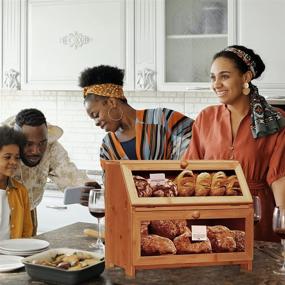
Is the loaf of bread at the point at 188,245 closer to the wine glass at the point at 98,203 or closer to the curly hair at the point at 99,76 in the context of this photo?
the wine glass at the point at 98,203

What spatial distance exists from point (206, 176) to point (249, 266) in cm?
31

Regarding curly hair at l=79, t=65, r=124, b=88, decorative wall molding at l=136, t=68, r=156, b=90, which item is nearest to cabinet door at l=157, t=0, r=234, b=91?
decorative wall molding at l=136, t=68, r=156, b=90

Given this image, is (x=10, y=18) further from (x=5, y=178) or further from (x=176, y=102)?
(x=5, y=178)

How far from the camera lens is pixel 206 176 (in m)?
1.91

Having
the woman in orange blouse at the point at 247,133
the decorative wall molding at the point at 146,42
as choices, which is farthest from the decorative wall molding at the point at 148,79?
the woman in orange blouse at the point at 247,133

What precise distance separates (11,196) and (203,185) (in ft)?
3.96

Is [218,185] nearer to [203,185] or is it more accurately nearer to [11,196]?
[203,185]

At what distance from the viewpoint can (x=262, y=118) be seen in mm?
2680

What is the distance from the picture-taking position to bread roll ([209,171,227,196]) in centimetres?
190

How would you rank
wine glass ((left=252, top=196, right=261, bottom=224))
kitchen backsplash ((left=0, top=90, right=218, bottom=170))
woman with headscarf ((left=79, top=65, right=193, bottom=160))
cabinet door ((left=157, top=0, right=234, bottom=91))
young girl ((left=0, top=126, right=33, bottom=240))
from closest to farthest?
wine glass ((left=252, top=196, right=261, bottom=224)) < young girl ((left=0, top=126, right=33, bottom=240)) < woman with headscarf ((left=79, top=65, right=193, bottom=160)) < cabinet door ((left=157, top=0, right=234, bottom=91)) < kitchen backsplash ((left=0, top=90, right=218, bottom=170))

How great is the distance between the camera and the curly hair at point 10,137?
2.82 meters

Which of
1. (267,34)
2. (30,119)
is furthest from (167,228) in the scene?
(267,34)

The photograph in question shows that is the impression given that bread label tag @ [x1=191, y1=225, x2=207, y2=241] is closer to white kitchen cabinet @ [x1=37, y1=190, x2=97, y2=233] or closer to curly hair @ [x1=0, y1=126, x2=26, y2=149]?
curly hair @ [x1=0, y1=126, x2=26, y2=149]

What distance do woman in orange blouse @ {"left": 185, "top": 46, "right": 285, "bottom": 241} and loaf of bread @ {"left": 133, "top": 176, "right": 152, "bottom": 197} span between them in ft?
2.97
